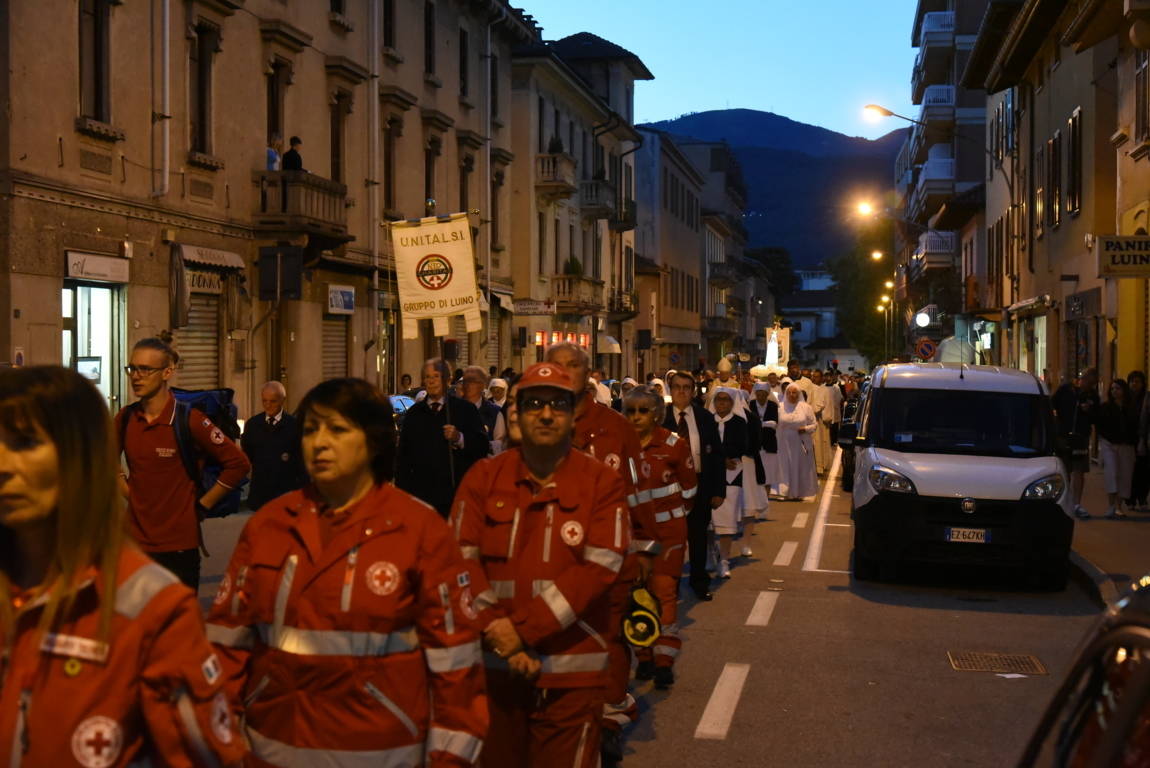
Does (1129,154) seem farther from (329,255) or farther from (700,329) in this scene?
(700,329)

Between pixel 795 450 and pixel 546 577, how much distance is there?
59.4 ft

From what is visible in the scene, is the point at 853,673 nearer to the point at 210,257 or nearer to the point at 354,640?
the point at 354,640

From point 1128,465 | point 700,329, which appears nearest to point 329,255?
point 1128,465

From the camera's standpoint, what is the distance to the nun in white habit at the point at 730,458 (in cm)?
1396

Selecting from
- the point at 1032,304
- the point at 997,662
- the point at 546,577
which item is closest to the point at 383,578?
the point at 546,577

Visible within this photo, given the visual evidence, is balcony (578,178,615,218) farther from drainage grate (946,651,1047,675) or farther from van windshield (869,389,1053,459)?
drainage grate (946,651,1047,675)

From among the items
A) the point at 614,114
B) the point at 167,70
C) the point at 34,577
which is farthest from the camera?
the point at 614,114

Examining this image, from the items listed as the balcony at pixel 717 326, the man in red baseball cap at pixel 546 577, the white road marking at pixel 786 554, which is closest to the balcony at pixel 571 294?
the white road marking at pixel 786 554

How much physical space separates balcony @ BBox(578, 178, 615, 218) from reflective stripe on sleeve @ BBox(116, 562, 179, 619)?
50.3 metres

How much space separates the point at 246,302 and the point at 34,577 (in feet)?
74.9

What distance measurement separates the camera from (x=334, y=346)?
2962cm

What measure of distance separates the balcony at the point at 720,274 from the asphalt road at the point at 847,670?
79894 millimetres

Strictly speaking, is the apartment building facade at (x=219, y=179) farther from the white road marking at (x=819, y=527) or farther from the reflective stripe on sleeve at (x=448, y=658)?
the reflective stripe on sleeve at (x=448, y=658)

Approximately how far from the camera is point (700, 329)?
90.7 meters
